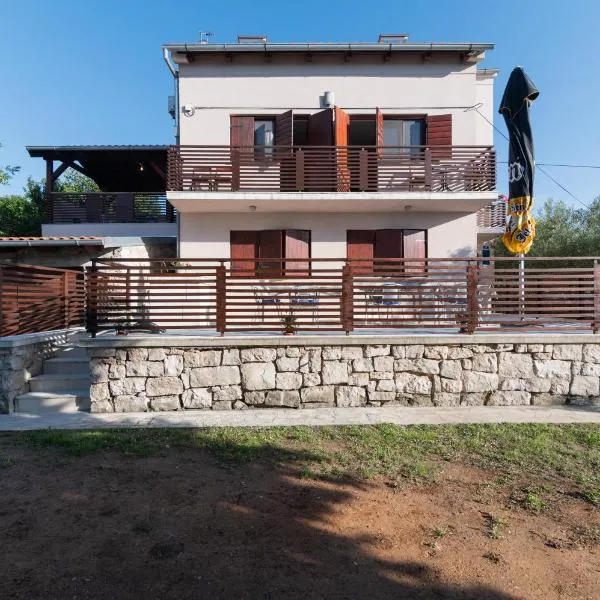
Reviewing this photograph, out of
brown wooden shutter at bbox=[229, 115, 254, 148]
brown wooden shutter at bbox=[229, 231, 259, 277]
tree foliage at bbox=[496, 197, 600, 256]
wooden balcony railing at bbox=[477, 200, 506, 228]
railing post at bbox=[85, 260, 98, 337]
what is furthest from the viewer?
tree foliage at bbox=[496, 197, 600, 256]

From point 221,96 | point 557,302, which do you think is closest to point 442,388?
point 557,302

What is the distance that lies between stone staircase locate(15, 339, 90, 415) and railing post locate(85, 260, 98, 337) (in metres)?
1.01

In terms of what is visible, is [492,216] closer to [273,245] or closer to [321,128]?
[321,128]

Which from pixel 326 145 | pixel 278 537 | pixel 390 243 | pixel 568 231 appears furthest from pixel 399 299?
pixel 568 231

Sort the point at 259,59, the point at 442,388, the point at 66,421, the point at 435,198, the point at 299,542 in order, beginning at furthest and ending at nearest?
the point at 259,59, the point at 435,198, the point at 442,388, the point at 66,421, the point at 299,542

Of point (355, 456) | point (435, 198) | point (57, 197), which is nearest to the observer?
point (355, 456)

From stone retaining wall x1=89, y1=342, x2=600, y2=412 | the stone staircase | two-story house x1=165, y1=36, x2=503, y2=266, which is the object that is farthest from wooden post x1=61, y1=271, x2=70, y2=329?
two-story house x1=165, y1=36, x2=503, y2=266

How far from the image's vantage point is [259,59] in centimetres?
1234

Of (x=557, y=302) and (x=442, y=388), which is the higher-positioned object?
(x=557, y=302)

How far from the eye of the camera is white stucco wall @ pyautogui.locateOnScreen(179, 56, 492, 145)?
486 inches

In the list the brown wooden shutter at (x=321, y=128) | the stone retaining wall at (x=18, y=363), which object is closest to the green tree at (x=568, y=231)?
the brown wooden shutter at (x=321, y=128)

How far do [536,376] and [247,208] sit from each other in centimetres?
823

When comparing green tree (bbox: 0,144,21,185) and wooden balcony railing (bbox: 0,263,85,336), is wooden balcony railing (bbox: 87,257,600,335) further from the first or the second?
green tree (bbox: 0,144,21,185)

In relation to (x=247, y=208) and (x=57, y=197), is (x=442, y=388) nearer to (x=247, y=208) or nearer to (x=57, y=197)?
(x=247, y=208)
